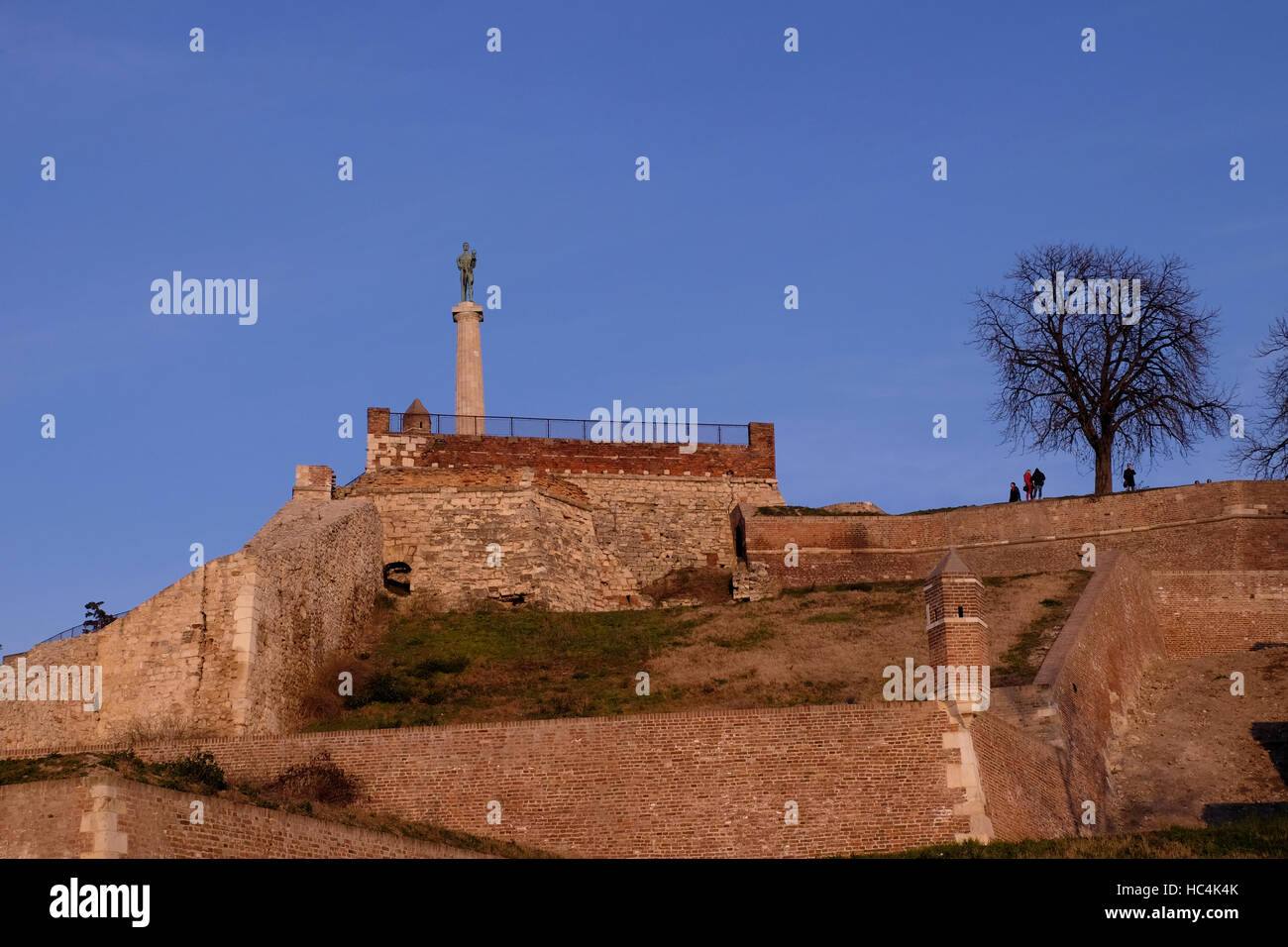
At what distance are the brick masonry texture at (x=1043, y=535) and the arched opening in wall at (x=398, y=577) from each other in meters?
9.54

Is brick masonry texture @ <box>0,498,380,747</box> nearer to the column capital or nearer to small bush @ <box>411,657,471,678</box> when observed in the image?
small bush @ <box>411,657,471,678</box>

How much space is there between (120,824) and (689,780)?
9903mm

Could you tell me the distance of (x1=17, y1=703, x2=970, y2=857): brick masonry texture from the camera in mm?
29250

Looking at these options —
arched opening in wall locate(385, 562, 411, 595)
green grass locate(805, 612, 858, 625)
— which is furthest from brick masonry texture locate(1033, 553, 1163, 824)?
arched opening in wall locate(385, 562, 411, 595)

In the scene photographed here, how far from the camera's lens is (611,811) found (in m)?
29.9

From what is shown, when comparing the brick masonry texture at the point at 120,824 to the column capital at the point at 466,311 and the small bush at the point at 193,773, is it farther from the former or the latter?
the column capital at the point at 466,311

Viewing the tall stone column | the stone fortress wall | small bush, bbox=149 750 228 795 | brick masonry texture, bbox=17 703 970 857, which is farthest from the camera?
the tall stone column

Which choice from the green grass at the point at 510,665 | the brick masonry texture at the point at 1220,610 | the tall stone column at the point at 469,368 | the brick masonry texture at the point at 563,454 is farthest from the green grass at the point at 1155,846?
the tall stone column at the point at 469,368

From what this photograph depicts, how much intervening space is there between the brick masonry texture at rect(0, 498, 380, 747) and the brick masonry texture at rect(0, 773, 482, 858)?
9.43m

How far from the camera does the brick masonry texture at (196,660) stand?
34.2m
